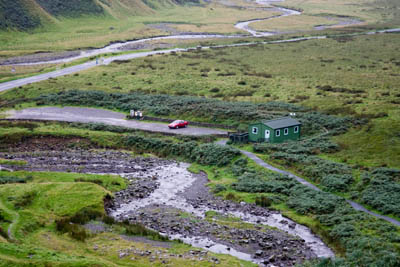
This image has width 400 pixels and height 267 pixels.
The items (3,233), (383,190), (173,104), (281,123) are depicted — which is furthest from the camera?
(173,104)

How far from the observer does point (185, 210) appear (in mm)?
42000

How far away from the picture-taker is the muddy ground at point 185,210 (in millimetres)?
34875

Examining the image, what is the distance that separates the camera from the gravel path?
65.8 m

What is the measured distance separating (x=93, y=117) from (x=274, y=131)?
28.2 meters

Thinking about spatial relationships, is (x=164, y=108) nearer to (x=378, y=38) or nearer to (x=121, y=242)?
(x=121, y=242)

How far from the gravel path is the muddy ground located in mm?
9084

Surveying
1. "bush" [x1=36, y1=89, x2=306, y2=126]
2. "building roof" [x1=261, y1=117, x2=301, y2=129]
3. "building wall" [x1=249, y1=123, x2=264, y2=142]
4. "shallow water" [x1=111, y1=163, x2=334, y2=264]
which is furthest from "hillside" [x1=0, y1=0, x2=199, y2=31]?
"shallow water" [x1=111, y1=163, x2=334, y2=264]

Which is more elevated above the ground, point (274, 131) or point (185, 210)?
point (274, 131)

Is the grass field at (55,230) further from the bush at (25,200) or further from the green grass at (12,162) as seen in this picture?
the green grass at (12,162)

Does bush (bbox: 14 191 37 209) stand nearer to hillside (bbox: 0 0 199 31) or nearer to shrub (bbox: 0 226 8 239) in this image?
shrub (bbox: 0 226 8 239)

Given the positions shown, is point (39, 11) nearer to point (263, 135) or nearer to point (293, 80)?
point (293, 80)

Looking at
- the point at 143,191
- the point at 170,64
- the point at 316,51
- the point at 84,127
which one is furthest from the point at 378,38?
the point at 143,191

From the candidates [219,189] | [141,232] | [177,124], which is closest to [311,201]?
[219,189]

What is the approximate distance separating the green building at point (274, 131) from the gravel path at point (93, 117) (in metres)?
5.41
